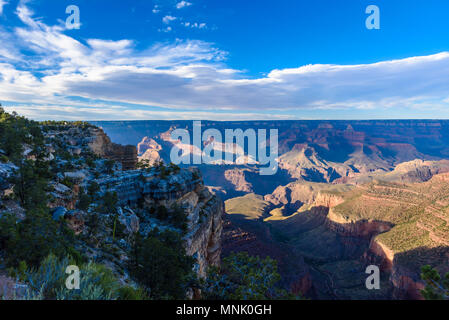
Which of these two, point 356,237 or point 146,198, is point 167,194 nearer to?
point 146,198

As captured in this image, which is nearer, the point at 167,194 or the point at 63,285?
the point at 63,285

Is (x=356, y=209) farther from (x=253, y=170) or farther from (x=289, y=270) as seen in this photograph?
(x=253, y=170)

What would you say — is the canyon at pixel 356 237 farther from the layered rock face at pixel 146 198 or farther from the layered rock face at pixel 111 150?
the layered rock face at pixel 111 150

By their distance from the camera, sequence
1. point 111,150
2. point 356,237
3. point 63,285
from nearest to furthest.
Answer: point 63,285 < point 111,150 < point 356,237

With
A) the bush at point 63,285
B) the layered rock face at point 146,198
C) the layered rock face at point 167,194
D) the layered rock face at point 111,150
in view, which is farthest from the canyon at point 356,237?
Result: the layered rock face at point 111,150

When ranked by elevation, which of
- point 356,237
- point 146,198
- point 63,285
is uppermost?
point 63,285

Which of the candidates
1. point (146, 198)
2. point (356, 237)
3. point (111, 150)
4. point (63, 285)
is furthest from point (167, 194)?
point (356, 237)

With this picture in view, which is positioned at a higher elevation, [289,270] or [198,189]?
[198,189]

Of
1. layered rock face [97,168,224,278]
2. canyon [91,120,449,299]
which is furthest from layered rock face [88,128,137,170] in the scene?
canyon [91,120,449,299]

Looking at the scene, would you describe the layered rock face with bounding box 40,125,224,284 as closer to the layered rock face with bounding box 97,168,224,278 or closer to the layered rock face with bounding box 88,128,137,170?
the layered rock face with bounding box 97,168,224,278
